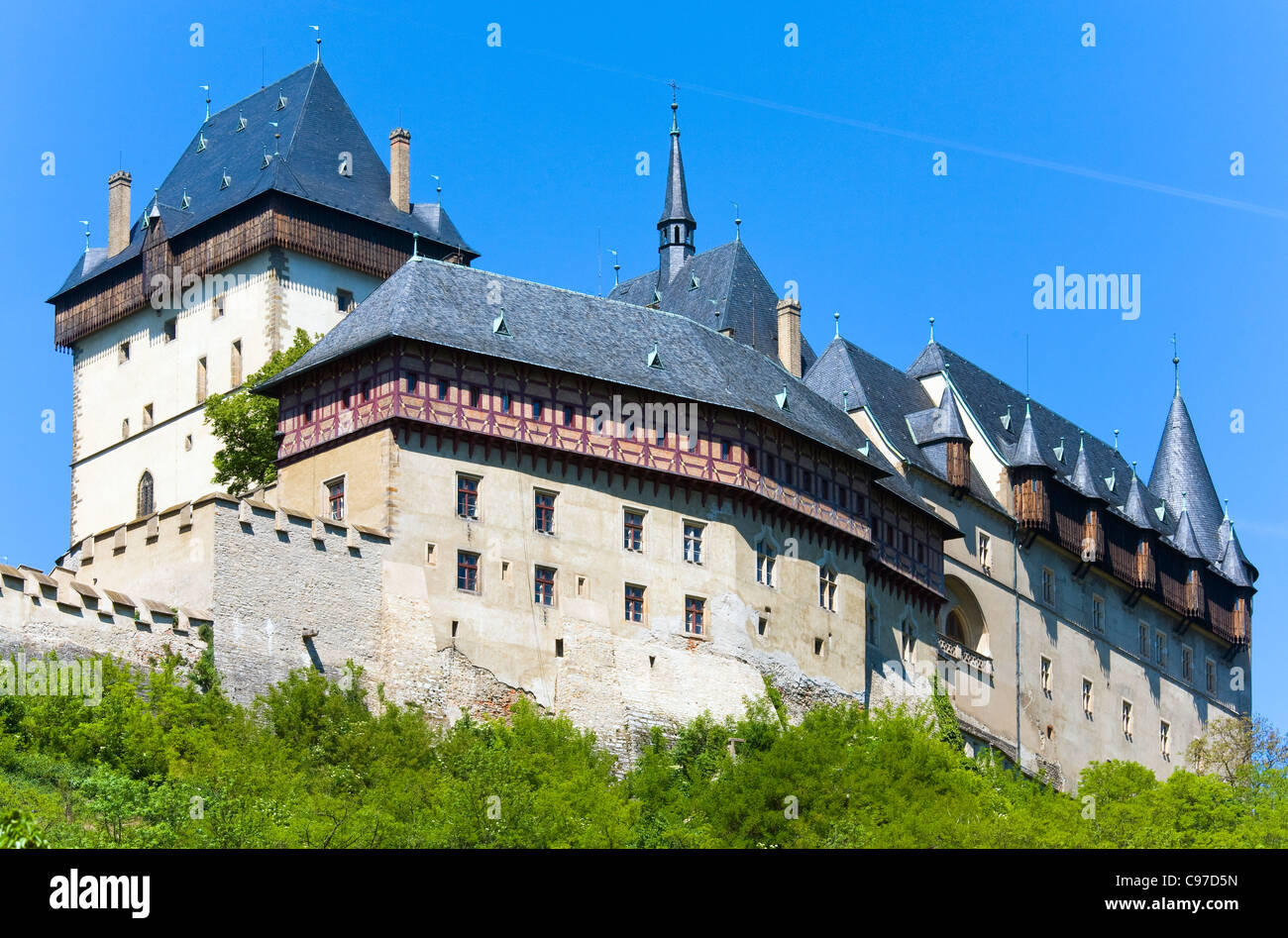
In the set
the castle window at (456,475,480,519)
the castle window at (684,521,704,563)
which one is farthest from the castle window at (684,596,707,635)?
the castle window at (456,475,480,519)

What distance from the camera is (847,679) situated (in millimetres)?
57500

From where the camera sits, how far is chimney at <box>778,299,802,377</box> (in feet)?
226

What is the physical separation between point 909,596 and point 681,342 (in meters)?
10.6

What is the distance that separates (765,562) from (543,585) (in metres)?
6.85

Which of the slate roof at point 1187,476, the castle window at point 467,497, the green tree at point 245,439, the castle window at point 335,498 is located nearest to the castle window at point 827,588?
the castle window at point 467,497

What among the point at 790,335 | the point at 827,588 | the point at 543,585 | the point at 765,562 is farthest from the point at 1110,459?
the point at 543,585

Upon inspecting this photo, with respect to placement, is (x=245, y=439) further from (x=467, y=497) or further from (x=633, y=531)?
(x=633, y=531)

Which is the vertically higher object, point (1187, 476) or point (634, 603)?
point (1187, 476)

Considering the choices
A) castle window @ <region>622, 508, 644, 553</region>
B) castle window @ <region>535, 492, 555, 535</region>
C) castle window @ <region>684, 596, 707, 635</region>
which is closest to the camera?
castle window @ <region>535, 492, 555, 535</region>

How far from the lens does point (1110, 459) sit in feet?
282

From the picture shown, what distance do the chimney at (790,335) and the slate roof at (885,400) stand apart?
917 millimetres

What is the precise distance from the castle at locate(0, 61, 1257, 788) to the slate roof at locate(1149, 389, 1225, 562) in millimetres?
7227

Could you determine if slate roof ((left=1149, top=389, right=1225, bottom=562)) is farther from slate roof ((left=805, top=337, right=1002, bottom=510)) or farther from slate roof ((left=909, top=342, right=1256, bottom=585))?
slate roof ((left=805, top=337, right=1002, bottom=510))
